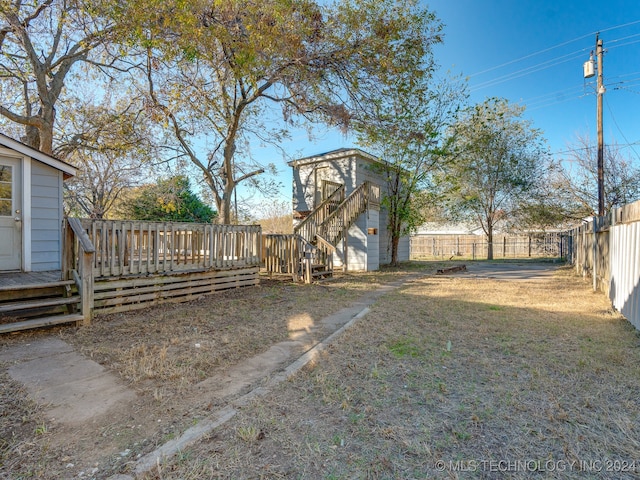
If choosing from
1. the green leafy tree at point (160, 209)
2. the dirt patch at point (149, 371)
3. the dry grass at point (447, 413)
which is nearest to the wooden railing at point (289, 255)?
the dirt patch at point (149, 371)

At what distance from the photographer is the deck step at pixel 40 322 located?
13.8ft

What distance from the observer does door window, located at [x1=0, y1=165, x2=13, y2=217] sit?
589 cm

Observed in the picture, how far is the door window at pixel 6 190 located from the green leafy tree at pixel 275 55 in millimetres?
3703

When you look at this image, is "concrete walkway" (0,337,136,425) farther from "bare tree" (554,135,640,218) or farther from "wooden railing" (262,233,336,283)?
"bare tree" (554,135,640,218)

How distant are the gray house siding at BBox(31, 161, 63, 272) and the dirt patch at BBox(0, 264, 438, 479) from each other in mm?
2250

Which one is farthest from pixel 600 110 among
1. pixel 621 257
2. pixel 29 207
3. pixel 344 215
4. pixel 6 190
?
pixel 6 190

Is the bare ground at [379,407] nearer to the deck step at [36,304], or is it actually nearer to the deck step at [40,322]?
the deck step at [40,322]

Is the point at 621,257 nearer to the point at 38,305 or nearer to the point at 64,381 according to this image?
the point at 64,381

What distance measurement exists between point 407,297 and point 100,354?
19.5ft

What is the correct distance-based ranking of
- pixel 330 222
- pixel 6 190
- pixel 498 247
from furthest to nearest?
pixel 498 247 < pixel 330 222 < pixel 6 190

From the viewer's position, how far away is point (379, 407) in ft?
8.62

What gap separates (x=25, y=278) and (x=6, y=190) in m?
1.82

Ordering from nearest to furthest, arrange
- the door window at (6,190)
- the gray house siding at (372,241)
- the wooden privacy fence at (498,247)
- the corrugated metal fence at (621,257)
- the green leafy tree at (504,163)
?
the corrugated metal fence at (621,257) < the door window at (6,190) < the gray house siding at (372,241) < the green leafy tree at (504,163) < the wooden privacy fence at (498,247)

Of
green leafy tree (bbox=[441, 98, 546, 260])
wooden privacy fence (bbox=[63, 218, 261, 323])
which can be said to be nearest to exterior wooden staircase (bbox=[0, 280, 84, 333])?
wooden privacy fence (bbox=[63, 218, 261, 323])
